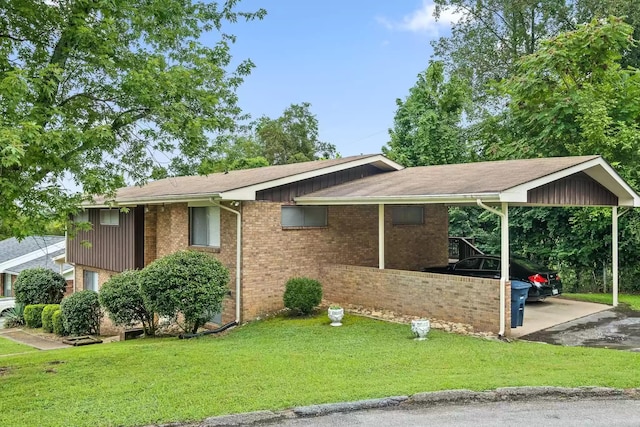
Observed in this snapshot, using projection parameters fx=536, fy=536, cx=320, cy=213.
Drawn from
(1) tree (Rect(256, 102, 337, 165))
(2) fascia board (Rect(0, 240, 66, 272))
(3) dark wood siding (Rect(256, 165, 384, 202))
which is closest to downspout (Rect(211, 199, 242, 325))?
(3) dark wood siding (Rect(256, 165, 384, 202))

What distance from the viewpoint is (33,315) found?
20.3 meters

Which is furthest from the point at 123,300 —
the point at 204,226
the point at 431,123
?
the point at 431,123

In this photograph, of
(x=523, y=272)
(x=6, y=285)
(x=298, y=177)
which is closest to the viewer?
(x=298, y=177)

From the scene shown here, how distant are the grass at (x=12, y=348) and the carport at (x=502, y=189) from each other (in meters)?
9.12

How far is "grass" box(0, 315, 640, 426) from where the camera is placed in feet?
22.1

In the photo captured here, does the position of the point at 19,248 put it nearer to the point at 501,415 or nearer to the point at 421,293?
the point at 421,293

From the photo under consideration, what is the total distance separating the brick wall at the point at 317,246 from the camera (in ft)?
46.1

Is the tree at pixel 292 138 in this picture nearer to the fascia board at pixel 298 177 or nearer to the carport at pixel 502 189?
the fascia board at pixel 298 177

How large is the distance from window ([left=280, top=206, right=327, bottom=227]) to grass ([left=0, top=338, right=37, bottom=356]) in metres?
8.36

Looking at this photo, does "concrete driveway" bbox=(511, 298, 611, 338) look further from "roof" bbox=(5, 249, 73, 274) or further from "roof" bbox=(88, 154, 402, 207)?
"roof" bbox=(5, 249, 73, 274)

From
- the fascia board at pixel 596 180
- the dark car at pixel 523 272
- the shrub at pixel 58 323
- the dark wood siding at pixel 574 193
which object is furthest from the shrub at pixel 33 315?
the dark wood siding at pixel 574 193

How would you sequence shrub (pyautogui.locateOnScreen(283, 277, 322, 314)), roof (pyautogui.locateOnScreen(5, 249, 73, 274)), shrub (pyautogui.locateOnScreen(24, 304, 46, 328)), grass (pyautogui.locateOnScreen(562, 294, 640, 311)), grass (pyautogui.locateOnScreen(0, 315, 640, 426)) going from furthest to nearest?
roof (pyautogui.locateOnScreen(5, 249, 73, 274)), shrub (pyautogui.locateOnScreen(24, 304, 46, 328)), grass (pyautogui.locateOnScreen(562, 294, 640, 311)), shrub (pyautogui.locateOnScreen(283, 277, 322, 314)), grass (pyautogui.locateOnScreen(0, 315, 640, 426))

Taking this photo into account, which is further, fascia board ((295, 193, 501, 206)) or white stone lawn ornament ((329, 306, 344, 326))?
white stone lawn ornament ((329, 306, 344, 326))

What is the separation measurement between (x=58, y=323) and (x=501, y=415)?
52.7ft
